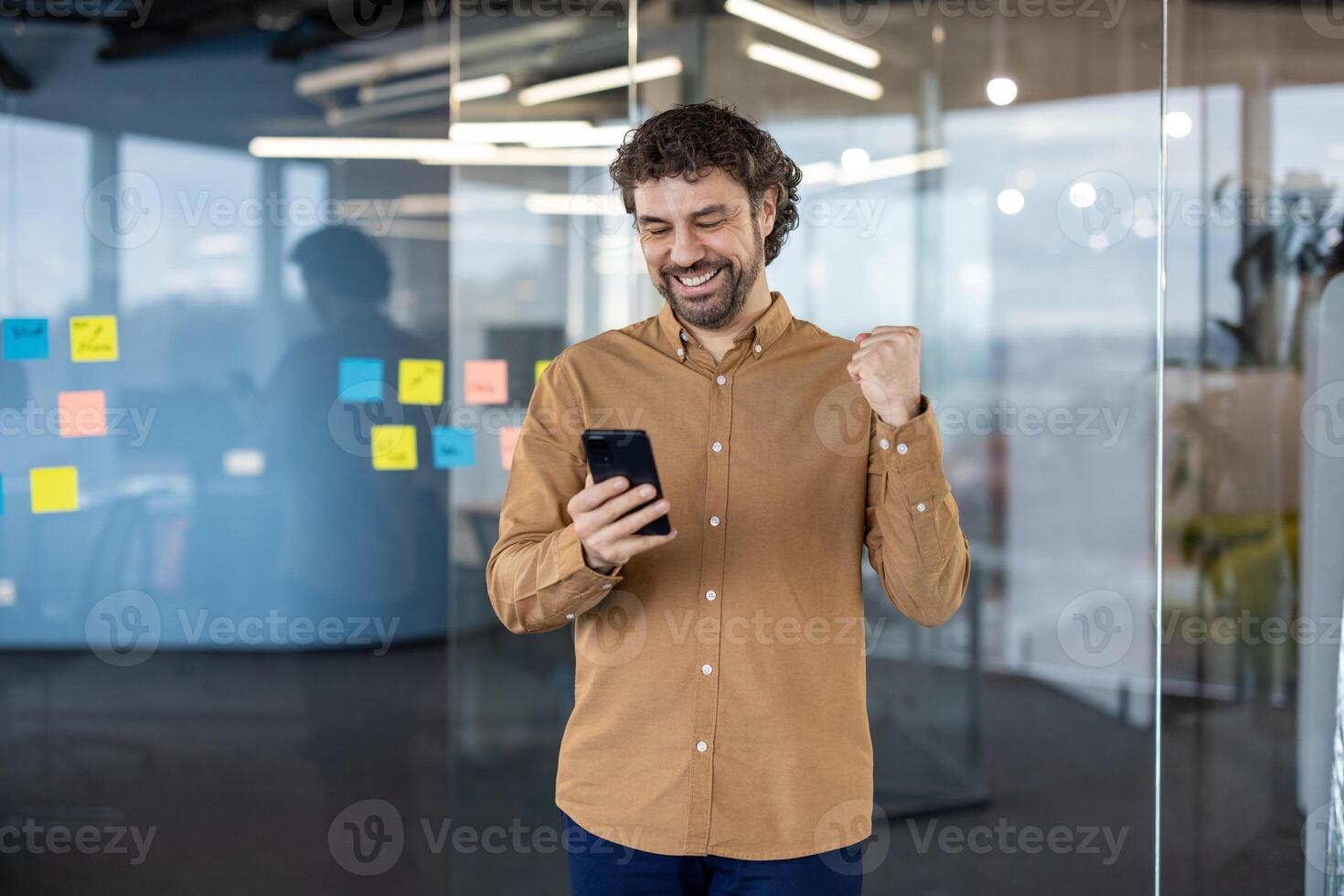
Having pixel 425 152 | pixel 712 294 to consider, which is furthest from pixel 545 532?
pixel 425 152

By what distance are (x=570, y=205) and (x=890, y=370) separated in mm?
2034

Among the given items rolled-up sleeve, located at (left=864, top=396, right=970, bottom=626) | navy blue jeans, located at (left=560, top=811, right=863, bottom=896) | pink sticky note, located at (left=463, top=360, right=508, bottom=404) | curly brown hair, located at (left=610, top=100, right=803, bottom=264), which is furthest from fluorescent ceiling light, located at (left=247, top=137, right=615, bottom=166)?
navy blue jeans, located at (left=560, top=811, right=863, bottom=896)

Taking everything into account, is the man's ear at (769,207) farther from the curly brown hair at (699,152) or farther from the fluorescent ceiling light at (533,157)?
the fluorescent ceiling light at (533,157)

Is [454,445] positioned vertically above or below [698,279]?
below

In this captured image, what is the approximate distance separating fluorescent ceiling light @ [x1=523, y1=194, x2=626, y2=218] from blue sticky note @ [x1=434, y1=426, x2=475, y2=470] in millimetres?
706

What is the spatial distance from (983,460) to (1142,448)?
0.48 meters

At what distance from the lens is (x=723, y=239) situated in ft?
5.17

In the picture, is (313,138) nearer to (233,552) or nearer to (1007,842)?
(233,552)

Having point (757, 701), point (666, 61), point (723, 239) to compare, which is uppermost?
point (666, 61)

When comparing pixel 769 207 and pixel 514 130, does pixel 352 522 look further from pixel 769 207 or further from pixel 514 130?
pixel 769 207

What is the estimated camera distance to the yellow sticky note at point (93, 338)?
347 cm

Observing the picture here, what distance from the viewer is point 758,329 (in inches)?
65.1

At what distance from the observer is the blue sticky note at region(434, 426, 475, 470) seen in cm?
329

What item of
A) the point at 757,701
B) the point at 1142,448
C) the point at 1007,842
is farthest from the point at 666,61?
the point at 1007,842
